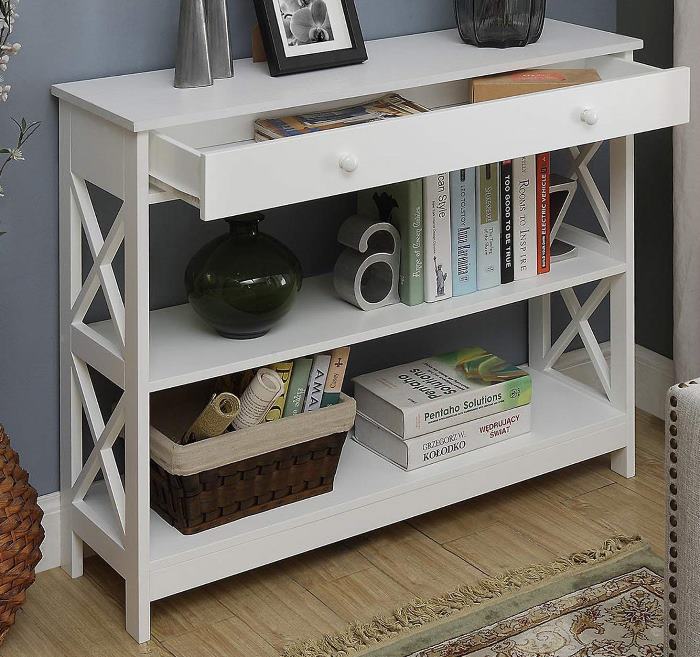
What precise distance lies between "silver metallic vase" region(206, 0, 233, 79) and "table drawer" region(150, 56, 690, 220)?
127mm

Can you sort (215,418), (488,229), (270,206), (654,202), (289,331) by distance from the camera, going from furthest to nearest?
(654,202) < (488,229) < (289,331) < (215,418) < (270,206)

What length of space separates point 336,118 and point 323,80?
2.6 inches

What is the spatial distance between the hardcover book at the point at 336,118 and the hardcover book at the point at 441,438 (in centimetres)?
60

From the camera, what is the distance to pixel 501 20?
2.26m

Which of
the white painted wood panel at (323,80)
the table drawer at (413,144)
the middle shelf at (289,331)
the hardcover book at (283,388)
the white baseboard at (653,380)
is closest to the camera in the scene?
the table drawer at (413,144)

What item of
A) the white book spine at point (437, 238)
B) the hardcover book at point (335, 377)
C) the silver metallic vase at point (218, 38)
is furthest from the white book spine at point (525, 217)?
the silver metallic vase at point (218, 38)

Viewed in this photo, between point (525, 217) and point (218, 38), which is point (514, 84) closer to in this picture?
point (525, 217)

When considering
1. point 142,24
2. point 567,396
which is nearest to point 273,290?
point 142,24

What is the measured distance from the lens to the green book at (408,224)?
7.30ft

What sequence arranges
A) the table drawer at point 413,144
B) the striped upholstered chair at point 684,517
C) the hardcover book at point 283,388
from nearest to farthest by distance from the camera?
1. the striped upholstered chair at point 684,517
2. the table drawer at point 413,144
3. the hardcover book at point 283,388

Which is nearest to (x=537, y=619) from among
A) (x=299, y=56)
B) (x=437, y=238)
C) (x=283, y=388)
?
(x=283, y=388)

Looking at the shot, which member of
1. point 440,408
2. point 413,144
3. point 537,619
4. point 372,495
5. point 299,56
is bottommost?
point 537,619

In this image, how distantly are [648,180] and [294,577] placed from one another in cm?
125

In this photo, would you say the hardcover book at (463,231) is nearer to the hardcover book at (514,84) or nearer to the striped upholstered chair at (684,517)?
the hardcover book at (514,84)
